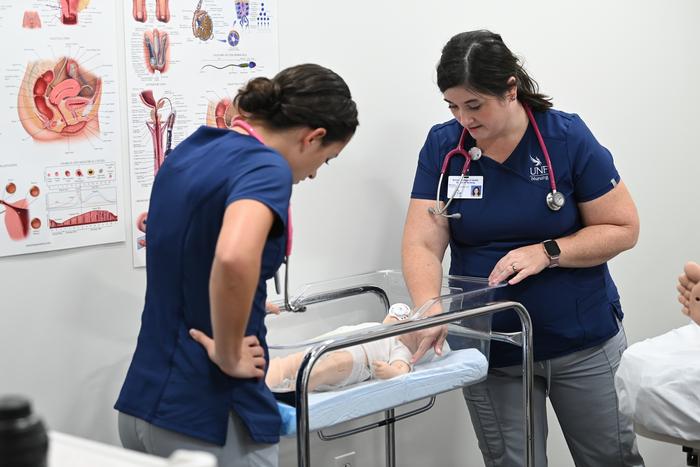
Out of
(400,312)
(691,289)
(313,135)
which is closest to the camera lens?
(313,135)

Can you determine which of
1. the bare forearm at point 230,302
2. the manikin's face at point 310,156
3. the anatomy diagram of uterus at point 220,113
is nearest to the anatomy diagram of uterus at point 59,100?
the anatomy diagram of uterus at point 220,113

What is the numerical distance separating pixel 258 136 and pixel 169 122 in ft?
2.13

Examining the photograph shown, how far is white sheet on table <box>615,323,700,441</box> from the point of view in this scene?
6.45ft

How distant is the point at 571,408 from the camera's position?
2361mm

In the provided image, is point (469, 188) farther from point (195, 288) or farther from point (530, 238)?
point (195, 288)

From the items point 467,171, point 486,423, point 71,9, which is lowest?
point 486,423

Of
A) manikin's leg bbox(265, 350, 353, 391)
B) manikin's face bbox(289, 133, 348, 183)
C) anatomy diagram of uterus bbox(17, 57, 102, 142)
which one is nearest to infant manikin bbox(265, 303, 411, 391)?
manikin's leg bbox(265, 350, 353, 391)

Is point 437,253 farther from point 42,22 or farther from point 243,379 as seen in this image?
point 42,22

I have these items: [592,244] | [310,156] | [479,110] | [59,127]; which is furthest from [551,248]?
[59,127]

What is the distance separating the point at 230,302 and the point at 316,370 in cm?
53

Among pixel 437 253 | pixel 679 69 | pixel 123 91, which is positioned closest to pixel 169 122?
pixel 123 91

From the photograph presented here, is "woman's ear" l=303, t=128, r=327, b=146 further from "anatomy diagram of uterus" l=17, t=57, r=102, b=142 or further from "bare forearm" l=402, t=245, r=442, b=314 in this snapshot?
"bare forearm" l=402, t=245, r=442, b=314

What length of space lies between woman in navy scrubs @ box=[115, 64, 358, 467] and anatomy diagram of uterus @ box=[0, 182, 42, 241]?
52 centimetres

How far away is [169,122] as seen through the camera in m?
2.15
